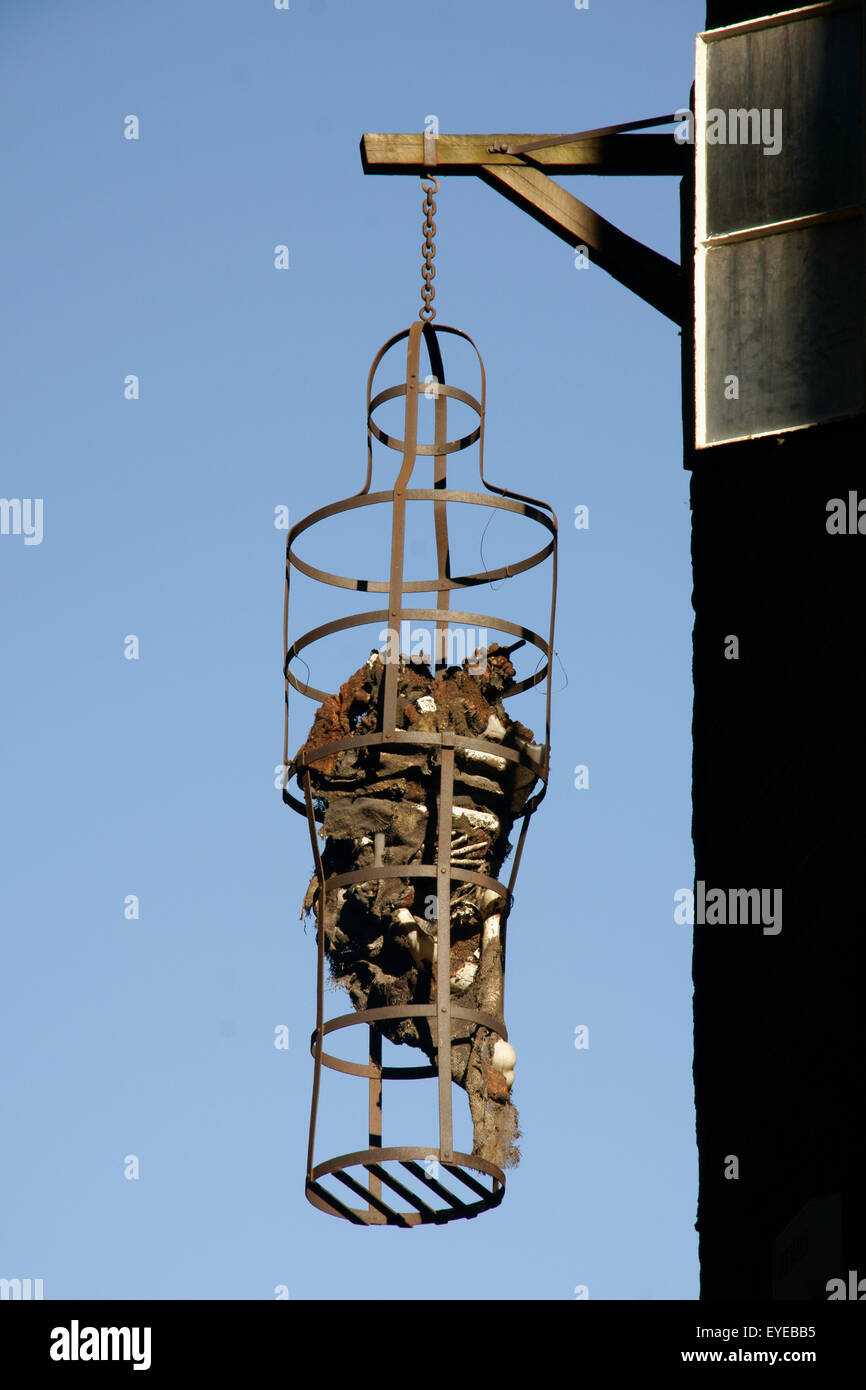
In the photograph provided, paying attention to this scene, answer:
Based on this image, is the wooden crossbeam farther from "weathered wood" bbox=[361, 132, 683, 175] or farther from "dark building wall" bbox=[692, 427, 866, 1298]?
"dark building wall" bbox=[692, 427, 866, 1298]

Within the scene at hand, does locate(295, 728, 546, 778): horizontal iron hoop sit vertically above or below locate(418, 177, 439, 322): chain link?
below

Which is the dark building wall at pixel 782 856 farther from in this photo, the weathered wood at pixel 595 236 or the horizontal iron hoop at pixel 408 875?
the horizontal iron hoop at pixel 408 875

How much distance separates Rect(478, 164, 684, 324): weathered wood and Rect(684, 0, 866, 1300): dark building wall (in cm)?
49

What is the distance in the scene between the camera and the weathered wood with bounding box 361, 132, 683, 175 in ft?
29.8

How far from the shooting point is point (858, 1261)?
665 cm

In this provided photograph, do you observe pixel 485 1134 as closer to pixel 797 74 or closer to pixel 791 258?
pixel 791 258

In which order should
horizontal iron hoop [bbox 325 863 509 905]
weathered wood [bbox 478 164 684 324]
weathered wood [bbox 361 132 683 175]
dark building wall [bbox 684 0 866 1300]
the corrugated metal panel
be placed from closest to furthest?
dark building wall [bbox 684 0 866 1300]
the corrugated metal panel
horizontal iron hoop [bbox 325 863 509 905]
weathered wood [bbox 478 164 684 324]
weathered wood [bbox 361 132 683 175]

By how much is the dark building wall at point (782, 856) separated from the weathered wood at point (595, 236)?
488 millimetres

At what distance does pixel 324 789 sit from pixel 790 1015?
2.06 metres

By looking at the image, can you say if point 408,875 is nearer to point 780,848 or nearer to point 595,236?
point 780,848

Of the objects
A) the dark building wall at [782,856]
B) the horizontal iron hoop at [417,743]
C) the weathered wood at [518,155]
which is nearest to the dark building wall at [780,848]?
the dark building wall at [782,856]

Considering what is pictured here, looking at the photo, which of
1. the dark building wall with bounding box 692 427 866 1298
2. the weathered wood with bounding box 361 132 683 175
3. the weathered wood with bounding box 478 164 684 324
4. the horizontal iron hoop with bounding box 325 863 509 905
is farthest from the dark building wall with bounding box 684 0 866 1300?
the weathered wood with bounding box 361 132 683 175

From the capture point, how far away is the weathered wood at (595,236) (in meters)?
8.80

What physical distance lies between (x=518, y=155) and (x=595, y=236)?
460 mm
